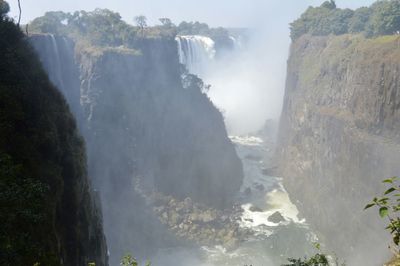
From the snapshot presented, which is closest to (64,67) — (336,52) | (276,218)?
(276,218)

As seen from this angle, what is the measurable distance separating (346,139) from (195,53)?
47.7 metres

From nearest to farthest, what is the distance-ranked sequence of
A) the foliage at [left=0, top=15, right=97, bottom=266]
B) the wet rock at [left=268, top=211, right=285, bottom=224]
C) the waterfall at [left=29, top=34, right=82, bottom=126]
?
the foliage at [left=0, top=15, right=97, bottom=266]
the waterfall at [left=29, top=34, right=82, bottom=126]
the wet rock at [left=268, top=211, right=285, bottom=224]

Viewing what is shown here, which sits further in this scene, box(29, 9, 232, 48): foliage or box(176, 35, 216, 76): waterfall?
box(176, 35, 216, 76): waterfall

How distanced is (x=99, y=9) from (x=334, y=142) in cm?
5132

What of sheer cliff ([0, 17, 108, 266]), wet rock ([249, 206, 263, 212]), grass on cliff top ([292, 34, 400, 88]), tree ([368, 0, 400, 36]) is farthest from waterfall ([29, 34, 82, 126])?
tree ([368, 0, 400, 36])

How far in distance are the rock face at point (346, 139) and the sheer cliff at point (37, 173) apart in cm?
3060

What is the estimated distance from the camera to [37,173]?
63.7 feet

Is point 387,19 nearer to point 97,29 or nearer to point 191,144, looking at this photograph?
point 191,144

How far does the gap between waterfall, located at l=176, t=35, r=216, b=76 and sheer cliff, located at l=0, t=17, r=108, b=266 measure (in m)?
52.9

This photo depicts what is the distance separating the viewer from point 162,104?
2682 inches

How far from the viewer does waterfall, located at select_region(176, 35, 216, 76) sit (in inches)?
3275

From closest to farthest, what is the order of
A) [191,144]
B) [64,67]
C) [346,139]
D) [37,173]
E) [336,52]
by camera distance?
[37,173] → [346,139] → [64,67] → [336,52] → [191,144]

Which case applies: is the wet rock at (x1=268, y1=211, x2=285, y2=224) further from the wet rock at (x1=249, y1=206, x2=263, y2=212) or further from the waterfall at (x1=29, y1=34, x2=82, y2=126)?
the waterfall at (x1=29, y1=34, x2=82, y2=126)

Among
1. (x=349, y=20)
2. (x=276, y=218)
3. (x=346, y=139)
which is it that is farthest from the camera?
(x=349, y=20)
